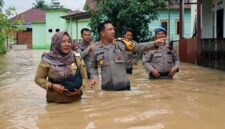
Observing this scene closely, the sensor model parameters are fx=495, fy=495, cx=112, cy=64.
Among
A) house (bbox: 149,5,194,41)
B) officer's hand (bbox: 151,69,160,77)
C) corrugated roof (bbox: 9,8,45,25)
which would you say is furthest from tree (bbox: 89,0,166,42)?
corrugated roof (bbox: 9,8,45,25)

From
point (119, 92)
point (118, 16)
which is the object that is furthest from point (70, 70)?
point (118, 16)

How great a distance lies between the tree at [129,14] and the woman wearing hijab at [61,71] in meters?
18.1

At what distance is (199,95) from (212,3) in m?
14.9

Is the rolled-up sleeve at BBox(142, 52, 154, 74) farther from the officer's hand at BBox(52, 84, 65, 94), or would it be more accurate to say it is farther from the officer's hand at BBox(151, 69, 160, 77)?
the officer's hand at BBox(52, 84, 65, 94)

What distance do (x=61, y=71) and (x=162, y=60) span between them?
12.4ft

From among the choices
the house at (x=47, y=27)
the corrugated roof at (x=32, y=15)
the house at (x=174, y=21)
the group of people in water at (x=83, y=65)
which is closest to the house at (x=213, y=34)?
the group of people in water at (x=83, y=65)

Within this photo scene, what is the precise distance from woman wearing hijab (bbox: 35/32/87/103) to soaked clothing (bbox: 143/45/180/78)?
11.5ft

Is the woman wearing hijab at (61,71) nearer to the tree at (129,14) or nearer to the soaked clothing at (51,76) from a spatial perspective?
the soaked clothing at (51,76)

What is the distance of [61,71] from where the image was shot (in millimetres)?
7469

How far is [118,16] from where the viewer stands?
25547 mm

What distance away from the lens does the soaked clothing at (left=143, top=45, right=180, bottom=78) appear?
10766mm

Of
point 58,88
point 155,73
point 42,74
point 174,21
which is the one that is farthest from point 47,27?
point 58,88

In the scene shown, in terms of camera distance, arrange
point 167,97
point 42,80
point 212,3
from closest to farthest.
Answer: point 42,80 → point 167,97 → point 212,3

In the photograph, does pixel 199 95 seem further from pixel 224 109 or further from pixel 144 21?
pixel 144 21
